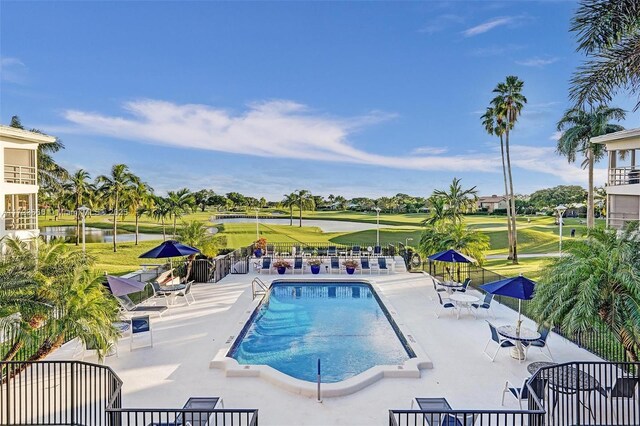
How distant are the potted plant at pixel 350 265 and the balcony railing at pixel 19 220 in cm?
1618

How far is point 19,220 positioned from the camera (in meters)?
18.5

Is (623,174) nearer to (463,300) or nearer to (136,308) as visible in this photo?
(463,300)

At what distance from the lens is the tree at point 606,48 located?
948 cm

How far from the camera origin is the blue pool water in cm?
940

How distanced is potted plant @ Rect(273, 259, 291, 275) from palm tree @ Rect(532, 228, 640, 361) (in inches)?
564

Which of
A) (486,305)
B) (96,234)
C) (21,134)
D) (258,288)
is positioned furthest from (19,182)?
(96,234)

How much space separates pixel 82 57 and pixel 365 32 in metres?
21.6

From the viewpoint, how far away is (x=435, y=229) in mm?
20297

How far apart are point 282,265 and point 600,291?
15503mm

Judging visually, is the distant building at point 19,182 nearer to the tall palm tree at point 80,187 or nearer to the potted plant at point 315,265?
the potted plant at point 315,265

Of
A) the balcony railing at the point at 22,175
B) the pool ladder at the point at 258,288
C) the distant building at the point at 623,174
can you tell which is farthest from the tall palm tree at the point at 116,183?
the distant building at the point at 623,174

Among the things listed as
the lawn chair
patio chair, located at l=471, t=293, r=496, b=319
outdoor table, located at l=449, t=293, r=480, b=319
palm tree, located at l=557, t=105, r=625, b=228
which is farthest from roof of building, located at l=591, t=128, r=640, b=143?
the lawn chair

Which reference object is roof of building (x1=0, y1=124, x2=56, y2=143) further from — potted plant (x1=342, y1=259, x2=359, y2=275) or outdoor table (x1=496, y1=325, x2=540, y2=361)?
outdoor table (x1=496, y1=325, x2=540, y2=361)

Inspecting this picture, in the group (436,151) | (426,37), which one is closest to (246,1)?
(426,37)
